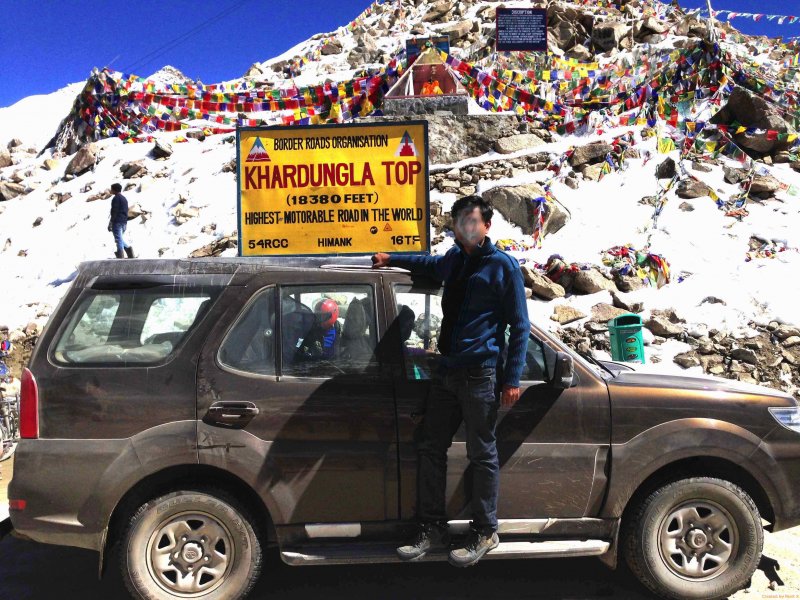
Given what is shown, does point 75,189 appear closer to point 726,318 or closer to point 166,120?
point 166,120

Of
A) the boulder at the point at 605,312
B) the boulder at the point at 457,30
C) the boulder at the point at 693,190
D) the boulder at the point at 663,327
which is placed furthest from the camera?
the boulder at the point at 457,30

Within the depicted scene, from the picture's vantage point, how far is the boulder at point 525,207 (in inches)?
486

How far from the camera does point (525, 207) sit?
12570 mm

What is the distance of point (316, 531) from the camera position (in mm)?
3264

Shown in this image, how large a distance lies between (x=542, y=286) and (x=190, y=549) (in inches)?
313

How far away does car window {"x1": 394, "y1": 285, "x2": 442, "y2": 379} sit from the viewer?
3.42 m

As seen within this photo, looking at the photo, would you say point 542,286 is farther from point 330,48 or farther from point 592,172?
point 330,48

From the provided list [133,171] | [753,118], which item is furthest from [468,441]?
[133,171]

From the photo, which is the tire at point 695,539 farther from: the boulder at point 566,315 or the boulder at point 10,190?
the boulder at point 10,190

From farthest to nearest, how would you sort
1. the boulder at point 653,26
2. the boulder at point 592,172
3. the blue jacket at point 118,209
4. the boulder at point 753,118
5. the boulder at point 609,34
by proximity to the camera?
1. the boulder at point 609,34
2. the boulder at point 653,26
3. the boulder at point 753,118
4. the boulder at point 592,172
5. the blue jacket at point 118,209

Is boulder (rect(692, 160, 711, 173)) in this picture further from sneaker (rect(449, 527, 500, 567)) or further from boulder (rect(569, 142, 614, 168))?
sneaker (rect(449, 527, 500, 567))

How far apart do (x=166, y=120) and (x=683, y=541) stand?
19.8 m

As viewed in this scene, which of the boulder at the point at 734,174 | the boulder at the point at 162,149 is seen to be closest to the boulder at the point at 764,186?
the boulder at the point at 734,174

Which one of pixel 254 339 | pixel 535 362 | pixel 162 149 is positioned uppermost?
pixel 162 149
